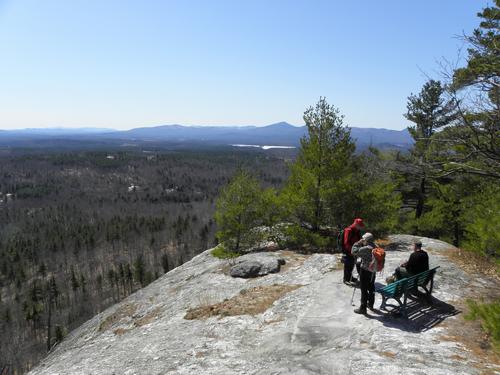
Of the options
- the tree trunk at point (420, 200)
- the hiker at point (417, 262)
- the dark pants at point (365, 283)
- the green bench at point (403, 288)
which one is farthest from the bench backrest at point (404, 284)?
the tree trunk at point (420, 200)

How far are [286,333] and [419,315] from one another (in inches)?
147

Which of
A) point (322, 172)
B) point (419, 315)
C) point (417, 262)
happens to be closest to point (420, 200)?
point (322, 172)

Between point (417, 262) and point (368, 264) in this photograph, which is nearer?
point (368, 264)

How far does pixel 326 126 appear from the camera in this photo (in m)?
18.6

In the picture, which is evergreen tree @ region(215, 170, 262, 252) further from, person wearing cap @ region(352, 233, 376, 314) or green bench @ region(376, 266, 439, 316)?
green bench @ region(376, 266, 439, 316)

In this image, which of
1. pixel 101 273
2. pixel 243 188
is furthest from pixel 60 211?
pixel 243 188

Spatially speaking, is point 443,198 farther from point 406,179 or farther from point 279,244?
point 279,244

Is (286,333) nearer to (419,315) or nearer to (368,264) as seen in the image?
(368,264)

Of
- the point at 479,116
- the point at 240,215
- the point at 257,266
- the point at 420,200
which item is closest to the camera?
the point at 479,116

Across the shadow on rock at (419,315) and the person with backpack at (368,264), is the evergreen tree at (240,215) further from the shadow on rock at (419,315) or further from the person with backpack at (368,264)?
the shadow on rock at (419,315)

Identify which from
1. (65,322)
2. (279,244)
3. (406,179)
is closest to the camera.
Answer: (279,244)

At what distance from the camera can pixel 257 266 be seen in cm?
1628

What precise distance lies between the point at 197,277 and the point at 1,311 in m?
80.1

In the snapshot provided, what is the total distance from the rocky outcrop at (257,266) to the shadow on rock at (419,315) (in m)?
6.24
